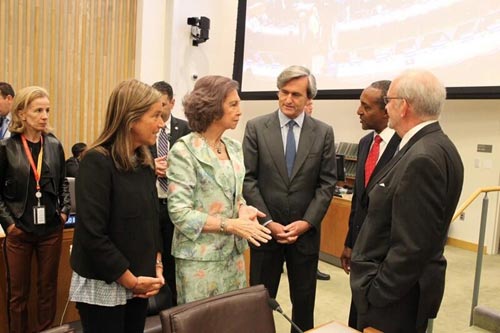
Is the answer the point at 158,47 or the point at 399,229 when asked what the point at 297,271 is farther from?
the point at 158,47

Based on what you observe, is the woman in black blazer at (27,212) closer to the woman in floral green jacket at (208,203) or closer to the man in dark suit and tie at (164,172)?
the man in dark suit and tie at (164,172)

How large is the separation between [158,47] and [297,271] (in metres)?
4.94

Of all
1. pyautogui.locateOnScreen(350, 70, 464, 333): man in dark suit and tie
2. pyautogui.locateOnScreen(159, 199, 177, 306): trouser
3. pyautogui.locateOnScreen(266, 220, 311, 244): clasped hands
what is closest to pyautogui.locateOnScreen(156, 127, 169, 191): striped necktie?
pyautogui.locateOnScreen(159, 199, 177, 306): trouser

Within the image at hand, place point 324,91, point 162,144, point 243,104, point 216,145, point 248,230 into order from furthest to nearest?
point 243,104 < point 324,91 < point 162,144 < point 216,145 < point 248,230

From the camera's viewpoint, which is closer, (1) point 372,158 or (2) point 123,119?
(2) point 123,119

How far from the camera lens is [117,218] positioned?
62.0 inches

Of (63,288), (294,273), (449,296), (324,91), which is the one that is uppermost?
(324,91)

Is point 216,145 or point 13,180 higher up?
point 216,145

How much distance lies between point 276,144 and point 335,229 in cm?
257

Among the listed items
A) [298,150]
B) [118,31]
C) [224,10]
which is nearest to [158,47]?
[118,31]

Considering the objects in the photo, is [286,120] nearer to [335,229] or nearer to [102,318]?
[102,318]

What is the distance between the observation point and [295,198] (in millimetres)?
2395

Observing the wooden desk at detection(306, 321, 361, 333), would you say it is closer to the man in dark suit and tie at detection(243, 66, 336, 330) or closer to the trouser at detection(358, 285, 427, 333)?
the trouser at detection(358, 285, 427, 333)

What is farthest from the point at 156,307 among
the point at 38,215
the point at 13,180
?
the point at 13,180
